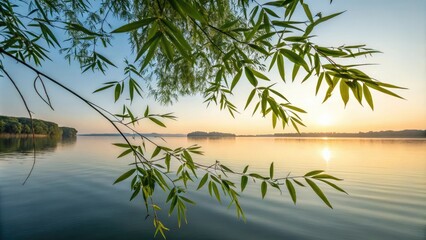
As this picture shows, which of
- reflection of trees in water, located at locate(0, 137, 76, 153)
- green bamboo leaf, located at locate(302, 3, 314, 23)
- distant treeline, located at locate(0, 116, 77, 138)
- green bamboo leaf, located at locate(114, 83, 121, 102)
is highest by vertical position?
distant treeline, located at locate(0, 116, 77, 138)

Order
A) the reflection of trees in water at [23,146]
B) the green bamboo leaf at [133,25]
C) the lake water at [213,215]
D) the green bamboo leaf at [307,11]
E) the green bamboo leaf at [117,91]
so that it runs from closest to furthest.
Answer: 1. the green bamboo leaf at [133,25]
2. the green bamboo leaf at [307,11]
3. the green bamboo leaf at [117,91]
4. the lake water at [213,215]
5. the reflection of trees in water at [23,146]

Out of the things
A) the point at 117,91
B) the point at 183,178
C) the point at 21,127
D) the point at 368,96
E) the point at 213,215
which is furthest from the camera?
the point at 21,127

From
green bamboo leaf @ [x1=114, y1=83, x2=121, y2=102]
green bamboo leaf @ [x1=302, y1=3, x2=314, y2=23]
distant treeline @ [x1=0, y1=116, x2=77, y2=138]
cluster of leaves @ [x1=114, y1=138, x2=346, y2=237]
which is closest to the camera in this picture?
green bamboo leaf @ [x1=302, y1=3, x2=314, y2=23]

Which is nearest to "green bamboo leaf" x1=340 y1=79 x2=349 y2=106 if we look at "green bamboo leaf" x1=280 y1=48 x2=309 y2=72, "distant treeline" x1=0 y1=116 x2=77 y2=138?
"green bamboo leaf" x1=280 y1=48 x2=309 y2=72

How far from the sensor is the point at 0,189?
32.9 ft

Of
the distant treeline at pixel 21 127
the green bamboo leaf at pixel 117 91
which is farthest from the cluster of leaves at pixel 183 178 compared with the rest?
the distant treeline at pixel 21 127

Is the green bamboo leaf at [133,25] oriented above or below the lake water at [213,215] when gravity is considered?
above

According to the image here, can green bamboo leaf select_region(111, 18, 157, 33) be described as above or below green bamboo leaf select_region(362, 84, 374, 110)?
above

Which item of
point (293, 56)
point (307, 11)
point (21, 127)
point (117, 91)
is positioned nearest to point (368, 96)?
point (293, 56)

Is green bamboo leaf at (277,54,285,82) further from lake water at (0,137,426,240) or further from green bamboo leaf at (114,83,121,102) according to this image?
lake water at (0,137,426,240)

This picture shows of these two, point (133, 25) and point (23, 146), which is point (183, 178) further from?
point (23, 146)

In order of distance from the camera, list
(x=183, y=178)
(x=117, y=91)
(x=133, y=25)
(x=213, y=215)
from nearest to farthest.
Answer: (x=133, y=25), (x=117, y=91), (x=183, y=178), (x=213, y=215)

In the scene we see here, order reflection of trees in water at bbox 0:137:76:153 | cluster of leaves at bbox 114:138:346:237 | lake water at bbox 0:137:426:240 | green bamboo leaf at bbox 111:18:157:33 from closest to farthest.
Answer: green bamboo leaf at bbox 111:18:157:33, cluster of leaves at bbox 114:138:346:237, lake water at bbox 0:137:426:240, reflection of trees in water at bbox 0:137:76:153

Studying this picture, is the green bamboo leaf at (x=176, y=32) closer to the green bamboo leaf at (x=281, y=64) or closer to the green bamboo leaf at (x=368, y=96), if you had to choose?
the green bamboo leaf at (x=281, y=64)
